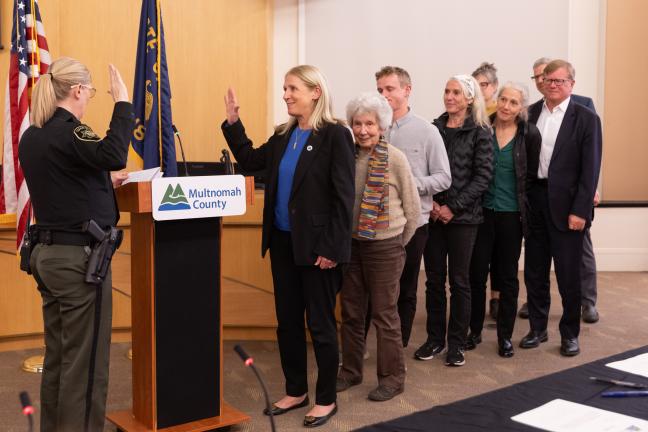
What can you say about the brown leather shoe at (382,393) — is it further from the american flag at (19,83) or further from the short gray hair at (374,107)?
the american flag at (19,83)

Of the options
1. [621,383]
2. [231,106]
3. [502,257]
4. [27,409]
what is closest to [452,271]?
[502,257]

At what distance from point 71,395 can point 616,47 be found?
574cm

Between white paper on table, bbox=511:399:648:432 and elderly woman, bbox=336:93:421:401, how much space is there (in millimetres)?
1859

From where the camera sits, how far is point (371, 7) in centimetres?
643

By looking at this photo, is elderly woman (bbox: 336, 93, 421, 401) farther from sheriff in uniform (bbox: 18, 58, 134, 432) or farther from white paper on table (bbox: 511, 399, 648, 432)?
white paper on table (bbox: 511, 399, 648, 432)

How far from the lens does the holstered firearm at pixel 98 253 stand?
257cm

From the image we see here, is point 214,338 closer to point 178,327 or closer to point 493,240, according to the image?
point 178,327

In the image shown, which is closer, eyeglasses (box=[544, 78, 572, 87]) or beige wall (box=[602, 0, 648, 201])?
eyeglasses (box=[544, 78, 572, 87])

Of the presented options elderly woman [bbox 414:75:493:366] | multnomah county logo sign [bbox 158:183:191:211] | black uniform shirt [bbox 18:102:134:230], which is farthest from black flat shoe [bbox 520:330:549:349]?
black uniform shirt [bbox 18:102:134:230]

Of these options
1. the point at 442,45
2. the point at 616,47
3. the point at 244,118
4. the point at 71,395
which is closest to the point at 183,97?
the point at 244,118

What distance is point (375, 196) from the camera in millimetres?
3318

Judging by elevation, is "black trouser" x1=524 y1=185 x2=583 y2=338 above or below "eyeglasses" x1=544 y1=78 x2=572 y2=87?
below

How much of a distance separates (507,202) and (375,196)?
108cm

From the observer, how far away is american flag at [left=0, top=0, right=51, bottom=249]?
391 centimetres
